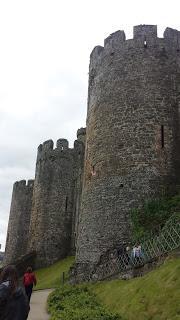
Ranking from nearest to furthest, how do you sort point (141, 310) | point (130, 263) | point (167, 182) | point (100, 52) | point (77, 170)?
point (141, 310)
point (130, 263)
point (167, 182)
point (100, 52)
point (77, 170)

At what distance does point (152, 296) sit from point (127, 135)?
11397mm

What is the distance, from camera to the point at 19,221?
142 ft

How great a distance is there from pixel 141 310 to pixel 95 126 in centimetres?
1366

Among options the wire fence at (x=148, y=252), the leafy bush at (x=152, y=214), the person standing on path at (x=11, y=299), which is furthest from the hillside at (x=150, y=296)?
the person standing on path at (x=11, y=299)

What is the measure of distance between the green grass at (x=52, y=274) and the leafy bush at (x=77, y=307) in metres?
7.35

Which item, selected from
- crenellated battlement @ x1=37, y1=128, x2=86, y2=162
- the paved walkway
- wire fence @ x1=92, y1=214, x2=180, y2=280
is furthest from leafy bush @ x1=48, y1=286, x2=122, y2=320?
crenellated battlement @ x1=37, y1=128, x2=86, y2=162

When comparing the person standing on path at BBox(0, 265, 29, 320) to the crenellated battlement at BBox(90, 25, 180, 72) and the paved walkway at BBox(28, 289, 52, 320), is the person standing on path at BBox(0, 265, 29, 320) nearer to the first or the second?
the paved walkway at BBox(28, 289, 52, 320)

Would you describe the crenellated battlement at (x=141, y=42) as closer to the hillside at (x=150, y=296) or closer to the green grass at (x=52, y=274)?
the green grass at (x=52, y=274)

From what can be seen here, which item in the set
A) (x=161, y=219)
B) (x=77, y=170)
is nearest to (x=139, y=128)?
(x=161, y=219)

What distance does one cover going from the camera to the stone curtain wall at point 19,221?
138ft

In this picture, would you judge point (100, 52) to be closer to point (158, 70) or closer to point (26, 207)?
point (158, 70)

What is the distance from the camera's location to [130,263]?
15664mm

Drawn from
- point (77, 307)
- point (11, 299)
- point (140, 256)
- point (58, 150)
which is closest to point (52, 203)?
point (58, 150)

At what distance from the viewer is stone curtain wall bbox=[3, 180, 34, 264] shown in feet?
138
